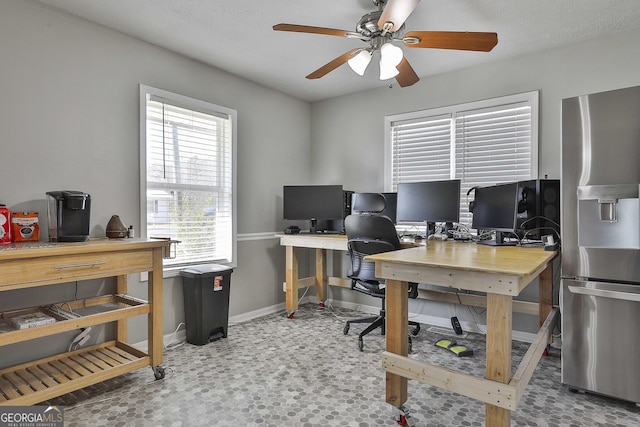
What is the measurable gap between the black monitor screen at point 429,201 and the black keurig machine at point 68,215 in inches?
105

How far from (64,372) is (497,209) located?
3.21 metres

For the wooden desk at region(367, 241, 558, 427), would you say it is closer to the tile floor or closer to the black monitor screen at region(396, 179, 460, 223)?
the tile floor

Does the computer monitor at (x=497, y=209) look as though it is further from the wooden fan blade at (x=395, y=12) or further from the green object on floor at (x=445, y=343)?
the wooden fan blade at (x=395, y=12)

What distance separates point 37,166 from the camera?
2.37m

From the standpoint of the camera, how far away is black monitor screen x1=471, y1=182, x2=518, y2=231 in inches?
104

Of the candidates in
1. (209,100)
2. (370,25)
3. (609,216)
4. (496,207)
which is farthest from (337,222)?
(609,216)

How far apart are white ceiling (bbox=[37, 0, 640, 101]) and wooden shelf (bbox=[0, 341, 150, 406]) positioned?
2.41 metres

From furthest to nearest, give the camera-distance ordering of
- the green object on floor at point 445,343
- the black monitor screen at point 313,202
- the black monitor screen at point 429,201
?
the black monitor screen at point 313,202 → the black monitor screen at point 429,201 → the green object on floor at point 445,343

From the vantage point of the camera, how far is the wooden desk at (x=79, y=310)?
1.83 metres

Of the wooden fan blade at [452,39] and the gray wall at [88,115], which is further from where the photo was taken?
the gray wall at [88,115]

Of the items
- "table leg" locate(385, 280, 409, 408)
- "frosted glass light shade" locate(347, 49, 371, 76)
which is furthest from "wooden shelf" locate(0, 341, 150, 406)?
"frosted glass light shade" locate(347, 49, 371, 76)

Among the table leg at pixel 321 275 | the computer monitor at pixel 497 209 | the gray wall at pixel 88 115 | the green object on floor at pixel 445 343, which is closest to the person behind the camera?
the gray wall at pixel 88 115

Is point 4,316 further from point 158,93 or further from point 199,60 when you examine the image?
point 199,60

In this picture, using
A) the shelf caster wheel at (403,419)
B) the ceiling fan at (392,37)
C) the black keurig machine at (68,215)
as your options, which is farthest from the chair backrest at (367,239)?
the black keurig machine at (68,215)
